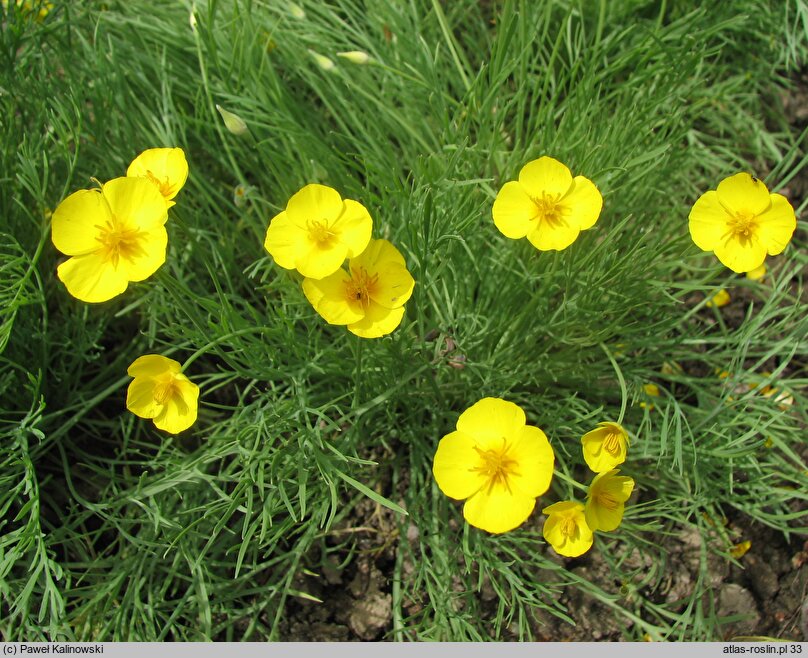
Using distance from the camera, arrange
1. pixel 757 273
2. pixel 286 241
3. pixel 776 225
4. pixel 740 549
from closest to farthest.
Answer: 1. pixel 286 241
2. pixel 776 225
3. pixel 740 549
4. pixel 757 273

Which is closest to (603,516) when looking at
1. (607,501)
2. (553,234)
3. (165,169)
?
(607,501)

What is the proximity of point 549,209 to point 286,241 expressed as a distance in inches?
20.9

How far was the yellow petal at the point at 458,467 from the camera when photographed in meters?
1.33

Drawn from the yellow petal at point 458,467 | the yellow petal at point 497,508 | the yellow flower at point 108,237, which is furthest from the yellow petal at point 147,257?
the yellow petal at point 497,508

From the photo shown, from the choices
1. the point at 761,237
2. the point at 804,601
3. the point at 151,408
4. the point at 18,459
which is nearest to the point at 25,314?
the point at 18,459

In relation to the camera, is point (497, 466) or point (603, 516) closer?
point (497, 466)

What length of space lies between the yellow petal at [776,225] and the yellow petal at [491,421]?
663 millimetres

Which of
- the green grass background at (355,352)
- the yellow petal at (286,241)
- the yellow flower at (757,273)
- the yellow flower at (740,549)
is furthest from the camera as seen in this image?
the yellow flower at (757,273)

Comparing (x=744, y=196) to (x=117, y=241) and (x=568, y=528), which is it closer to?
(x=568, y=528)

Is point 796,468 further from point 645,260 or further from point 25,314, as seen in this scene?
point 25,314

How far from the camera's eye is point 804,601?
1.85m

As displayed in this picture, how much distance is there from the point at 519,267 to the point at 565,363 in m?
0.29

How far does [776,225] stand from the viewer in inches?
59.6

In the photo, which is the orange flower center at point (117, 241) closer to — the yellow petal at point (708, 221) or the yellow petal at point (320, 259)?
the yellow petal at point (320, 259)
